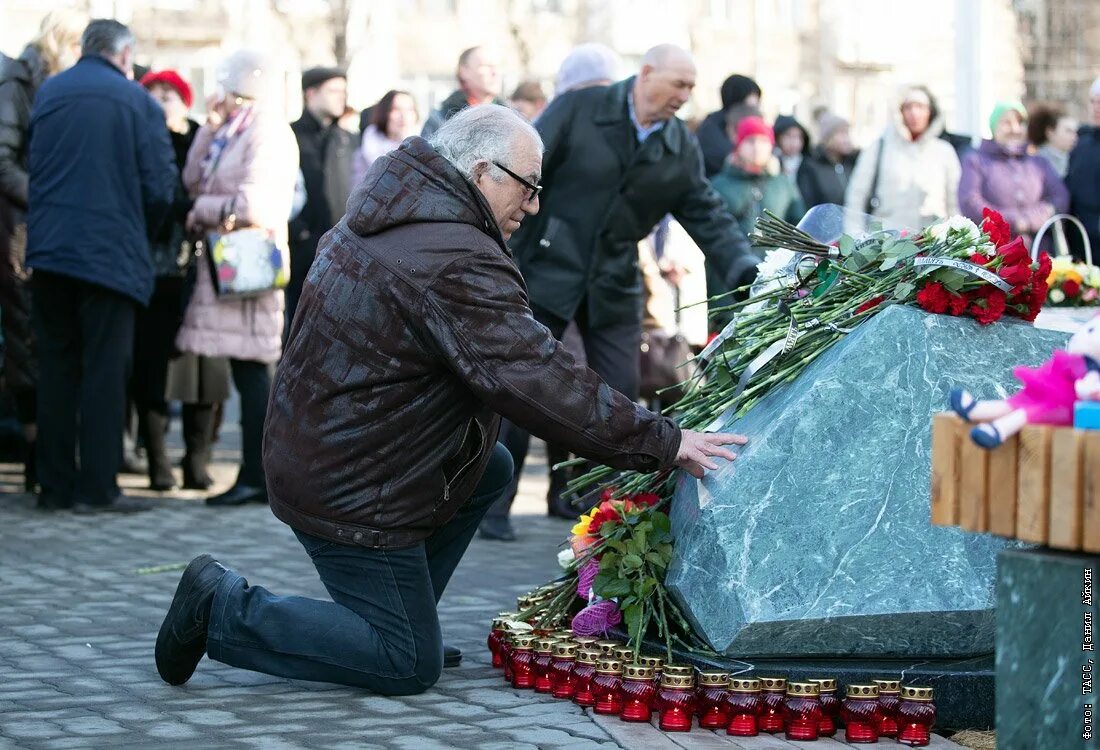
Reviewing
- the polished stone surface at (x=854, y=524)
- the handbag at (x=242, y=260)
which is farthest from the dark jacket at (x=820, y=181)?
the polished stone surface at (x=854, y=524)

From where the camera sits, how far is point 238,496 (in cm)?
923

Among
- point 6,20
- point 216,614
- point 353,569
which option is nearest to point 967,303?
point 353,569

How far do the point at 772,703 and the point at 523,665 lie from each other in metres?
0.82

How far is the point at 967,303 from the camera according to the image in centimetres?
495

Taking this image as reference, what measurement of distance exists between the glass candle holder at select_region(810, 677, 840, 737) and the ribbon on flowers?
3.73ft

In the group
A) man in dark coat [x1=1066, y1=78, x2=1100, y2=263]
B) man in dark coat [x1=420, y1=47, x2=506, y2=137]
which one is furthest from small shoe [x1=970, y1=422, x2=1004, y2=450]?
man in dark coat [x1=1066, y1=78, x2=1100, y2=263]

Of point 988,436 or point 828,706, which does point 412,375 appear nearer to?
point 828,706

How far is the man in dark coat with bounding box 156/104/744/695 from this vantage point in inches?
189

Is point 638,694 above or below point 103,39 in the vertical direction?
below

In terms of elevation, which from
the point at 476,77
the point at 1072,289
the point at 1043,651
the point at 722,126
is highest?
the point at 476,77

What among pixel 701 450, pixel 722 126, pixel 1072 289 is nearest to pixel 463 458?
pixel 701 450

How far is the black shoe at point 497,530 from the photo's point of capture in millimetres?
8141

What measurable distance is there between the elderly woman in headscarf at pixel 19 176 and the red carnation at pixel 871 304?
555 cm

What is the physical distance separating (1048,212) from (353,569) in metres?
8.91
